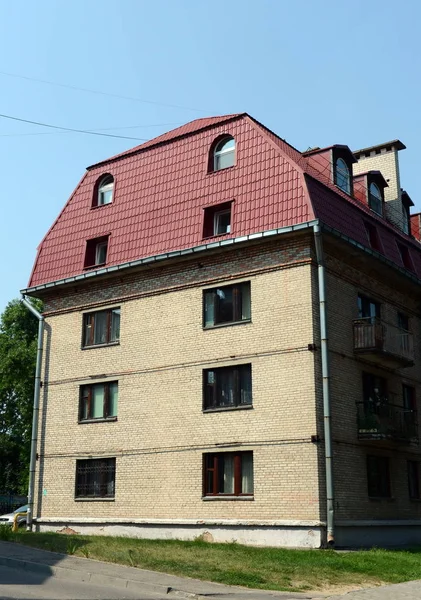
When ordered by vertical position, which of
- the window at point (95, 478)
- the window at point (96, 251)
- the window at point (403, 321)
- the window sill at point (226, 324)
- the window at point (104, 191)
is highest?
the window at point (104, 191)

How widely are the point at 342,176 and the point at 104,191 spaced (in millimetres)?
8538

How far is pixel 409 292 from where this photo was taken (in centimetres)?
2536

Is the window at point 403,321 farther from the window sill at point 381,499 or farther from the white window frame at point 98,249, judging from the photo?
the white window frame at point 98,249

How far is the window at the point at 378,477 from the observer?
68.9 ft

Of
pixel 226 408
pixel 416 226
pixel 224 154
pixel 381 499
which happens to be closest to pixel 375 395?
pixel 381 499

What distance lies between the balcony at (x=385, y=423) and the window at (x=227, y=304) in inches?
171

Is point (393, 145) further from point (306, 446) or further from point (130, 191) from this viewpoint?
point (306, 446)

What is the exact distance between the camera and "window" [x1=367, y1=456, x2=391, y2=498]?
68.9ft

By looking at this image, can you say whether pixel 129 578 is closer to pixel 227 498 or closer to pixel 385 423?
pixel 227 498

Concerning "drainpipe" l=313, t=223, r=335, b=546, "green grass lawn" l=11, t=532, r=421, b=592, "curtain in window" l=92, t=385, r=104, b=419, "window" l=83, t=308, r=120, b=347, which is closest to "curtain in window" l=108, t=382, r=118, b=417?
"curtain in window" l=92, t=385, r=104, b=419

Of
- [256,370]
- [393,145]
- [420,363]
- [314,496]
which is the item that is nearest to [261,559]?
[314,496]

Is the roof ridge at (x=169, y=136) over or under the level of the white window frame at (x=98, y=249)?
over

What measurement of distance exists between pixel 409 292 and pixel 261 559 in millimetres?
13067

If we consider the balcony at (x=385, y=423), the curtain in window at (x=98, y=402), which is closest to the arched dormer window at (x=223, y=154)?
the curtain in window at (x=98, y=402)
